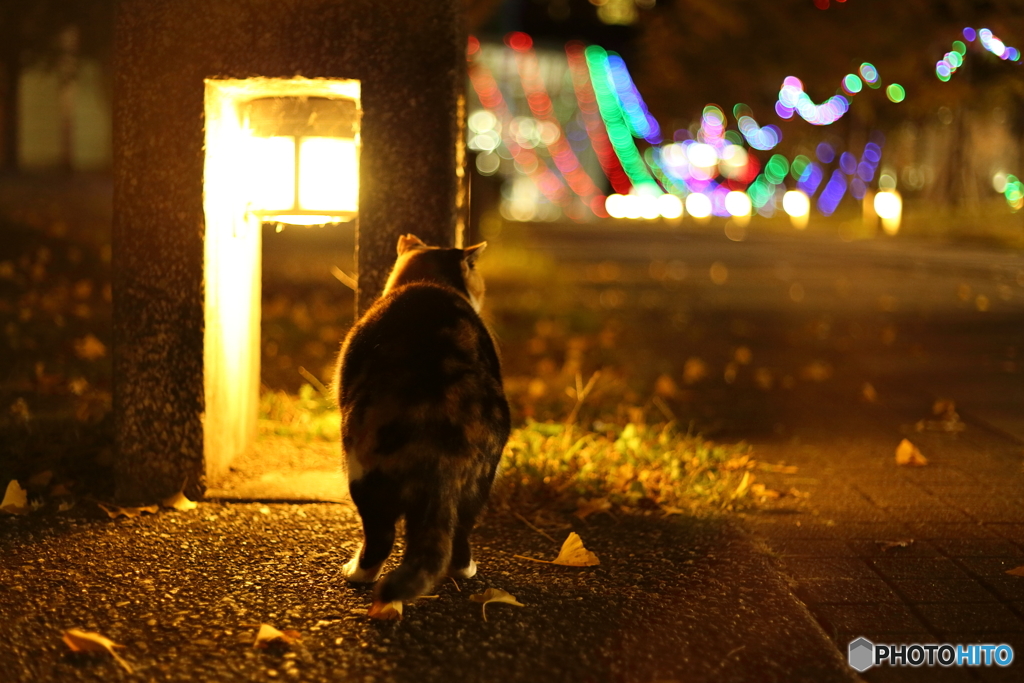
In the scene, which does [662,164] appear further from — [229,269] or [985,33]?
[229,269]

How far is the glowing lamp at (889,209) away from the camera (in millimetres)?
28781

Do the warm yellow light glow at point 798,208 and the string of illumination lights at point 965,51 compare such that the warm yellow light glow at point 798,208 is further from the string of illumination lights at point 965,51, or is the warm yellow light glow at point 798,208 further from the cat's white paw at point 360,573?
the cat's white paw at point 360,573

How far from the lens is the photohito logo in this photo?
10.3ft

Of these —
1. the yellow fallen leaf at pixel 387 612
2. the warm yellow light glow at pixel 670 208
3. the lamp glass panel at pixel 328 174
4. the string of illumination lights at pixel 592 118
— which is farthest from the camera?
the string of illumination lights at pixel 592 118

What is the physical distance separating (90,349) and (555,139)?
149 ft

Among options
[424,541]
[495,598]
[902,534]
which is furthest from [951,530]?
[424,541]

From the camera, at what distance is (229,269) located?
4.92 meters

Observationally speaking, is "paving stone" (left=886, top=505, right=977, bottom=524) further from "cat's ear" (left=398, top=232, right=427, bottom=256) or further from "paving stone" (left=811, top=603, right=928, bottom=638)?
"cat's ear" (left=398, top=232, right=427, bottom=256)

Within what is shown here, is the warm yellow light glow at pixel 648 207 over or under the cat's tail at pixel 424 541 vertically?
over

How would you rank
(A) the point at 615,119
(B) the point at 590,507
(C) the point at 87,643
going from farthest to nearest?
(A) the point at 615,119 < (B) the point at 590,507 < (C) the point at 87,643

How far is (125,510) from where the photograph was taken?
4.43 metres

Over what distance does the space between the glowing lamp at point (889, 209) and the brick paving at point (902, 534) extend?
23.9 m

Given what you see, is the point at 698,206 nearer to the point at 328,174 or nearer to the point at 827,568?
the point at 328,174

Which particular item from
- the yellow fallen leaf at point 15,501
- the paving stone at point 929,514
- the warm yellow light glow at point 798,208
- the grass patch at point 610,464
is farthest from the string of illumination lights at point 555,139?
the yellow fallen leaf at point 15,501
